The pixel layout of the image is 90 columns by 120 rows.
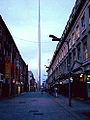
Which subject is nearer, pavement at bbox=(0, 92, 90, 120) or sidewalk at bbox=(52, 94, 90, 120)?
pavement at bbox=(0, 92, 90, 120)

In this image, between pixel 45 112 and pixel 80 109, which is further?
pixel 80 109

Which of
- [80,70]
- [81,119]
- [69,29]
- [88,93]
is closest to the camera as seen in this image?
[81,119]

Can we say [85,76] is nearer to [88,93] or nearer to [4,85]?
[88,93]

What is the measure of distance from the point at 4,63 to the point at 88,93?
19.6 metres

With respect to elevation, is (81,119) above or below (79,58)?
below

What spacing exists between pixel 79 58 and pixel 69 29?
993 cm

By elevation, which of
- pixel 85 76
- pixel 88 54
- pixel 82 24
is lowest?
pixel 85 76

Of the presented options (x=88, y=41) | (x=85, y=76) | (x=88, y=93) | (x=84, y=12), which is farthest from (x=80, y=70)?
(x=84, y=12)

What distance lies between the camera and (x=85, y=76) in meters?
27.3

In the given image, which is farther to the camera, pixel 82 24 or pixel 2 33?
pixel 2 33

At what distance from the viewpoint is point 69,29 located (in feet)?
125

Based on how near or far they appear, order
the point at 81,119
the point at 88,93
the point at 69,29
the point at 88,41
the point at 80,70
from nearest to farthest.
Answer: the point at 81,119
the point at 88,41
the point at 88,93
the point at 80,70
the point at 69,29

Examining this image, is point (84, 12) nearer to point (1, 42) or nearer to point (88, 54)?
point (88, 54)

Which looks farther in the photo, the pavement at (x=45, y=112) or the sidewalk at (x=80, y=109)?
the sidewalk at (x=80, y=109)
